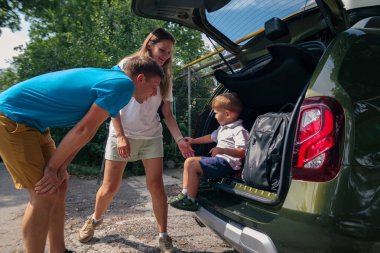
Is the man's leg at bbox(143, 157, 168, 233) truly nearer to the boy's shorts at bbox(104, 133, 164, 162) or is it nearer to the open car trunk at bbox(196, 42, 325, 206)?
the boy's shorts at bbox(104, 133, 164, 162)

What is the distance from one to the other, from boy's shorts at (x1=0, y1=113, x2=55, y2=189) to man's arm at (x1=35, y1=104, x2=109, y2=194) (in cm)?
6

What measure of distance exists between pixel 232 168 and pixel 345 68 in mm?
1351

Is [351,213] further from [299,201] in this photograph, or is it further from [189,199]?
[189,199]

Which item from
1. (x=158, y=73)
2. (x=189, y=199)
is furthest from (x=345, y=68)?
(x=189, y=199)

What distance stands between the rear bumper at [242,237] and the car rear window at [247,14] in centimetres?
160

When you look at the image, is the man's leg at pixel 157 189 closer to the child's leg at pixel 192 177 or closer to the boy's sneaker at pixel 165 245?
the boy's sneaker at pixel 165 245

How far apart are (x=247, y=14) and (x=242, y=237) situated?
1797mm

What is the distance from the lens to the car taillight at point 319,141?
170 centimetres

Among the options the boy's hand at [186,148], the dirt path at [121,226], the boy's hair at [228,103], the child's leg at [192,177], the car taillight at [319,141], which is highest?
the boy's hair at [228,103]

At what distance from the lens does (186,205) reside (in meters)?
2.67

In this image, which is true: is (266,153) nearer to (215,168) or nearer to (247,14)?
(215,168)

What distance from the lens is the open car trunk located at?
1.95 metres

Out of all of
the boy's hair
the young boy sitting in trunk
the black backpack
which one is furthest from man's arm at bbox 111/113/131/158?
the black backpack

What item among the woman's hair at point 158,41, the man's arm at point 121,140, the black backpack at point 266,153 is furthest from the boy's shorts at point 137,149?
the black backpack at point 266,153
